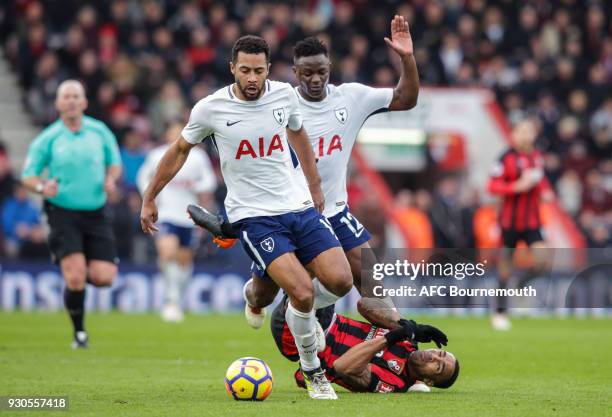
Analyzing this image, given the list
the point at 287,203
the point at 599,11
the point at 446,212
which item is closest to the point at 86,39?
the point at 446,212

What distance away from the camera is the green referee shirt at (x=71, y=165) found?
42.4 feet

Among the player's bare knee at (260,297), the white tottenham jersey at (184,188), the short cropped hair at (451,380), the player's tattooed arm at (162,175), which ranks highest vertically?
the player's tattooed arm at (162,175)

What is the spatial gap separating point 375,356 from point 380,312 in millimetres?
433

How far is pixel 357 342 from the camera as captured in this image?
9.39m

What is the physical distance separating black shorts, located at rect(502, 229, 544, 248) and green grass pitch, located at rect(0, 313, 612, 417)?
3.95 ft

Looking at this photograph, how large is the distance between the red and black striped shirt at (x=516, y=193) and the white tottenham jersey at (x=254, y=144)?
818 cm

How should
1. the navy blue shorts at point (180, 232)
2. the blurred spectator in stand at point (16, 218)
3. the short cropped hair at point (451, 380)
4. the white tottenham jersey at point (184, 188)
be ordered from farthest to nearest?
the blurred spectator in stand at point (16, 218) < the navy blue shorts at point (180, 232) < the white tottenham jersey at point (184, 188) < the short cropped hair at point (451, 380)

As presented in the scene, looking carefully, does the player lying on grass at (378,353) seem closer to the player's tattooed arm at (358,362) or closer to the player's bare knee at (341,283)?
the player's tattooed arm at (358,362)

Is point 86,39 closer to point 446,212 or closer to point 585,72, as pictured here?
point 446,212

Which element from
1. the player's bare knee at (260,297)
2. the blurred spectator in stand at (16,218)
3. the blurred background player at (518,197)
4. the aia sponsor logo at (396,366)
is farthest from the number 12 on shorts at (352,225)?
the blurred spectator in stand at (16,218)

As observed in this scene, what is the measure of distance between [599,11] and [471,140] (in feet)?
21.1

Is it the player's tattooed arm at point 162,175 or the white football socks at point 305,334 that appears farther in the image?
the player's tattooed arm at point 162,175

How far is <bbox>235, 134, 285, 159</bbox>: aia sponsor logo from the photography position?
8.84m

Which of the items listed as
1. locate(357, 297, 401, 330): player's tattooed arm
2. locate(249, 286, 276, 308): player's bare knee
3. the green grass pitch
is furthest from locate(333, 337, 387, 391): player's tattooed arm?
locate(249, 286, 276, 308): player's bare knee
